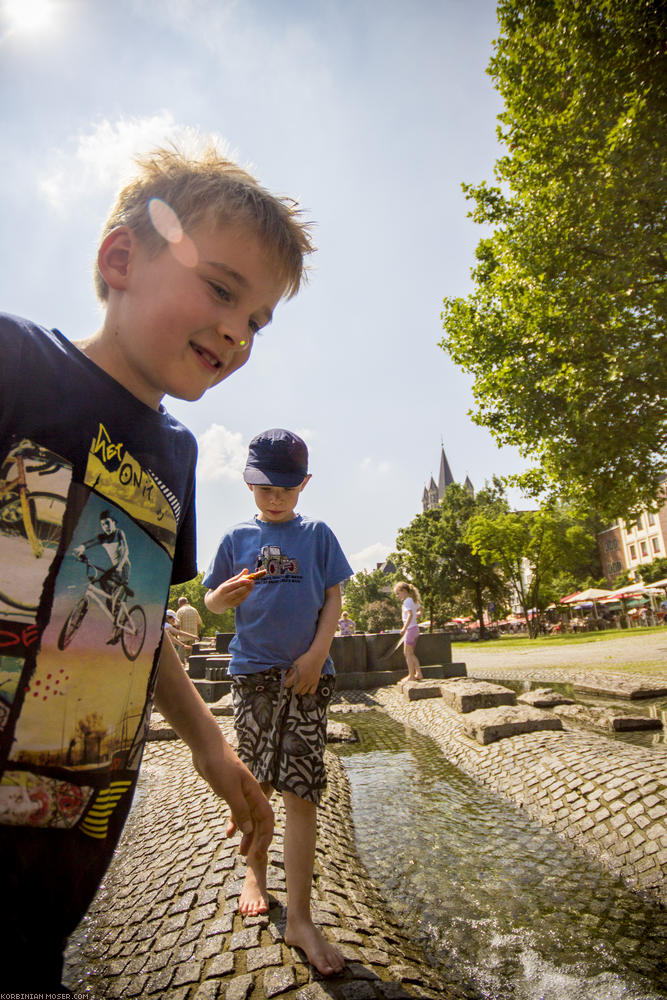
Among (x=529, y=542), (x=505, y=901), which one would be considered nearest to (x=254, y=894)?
(x=505, y=901)

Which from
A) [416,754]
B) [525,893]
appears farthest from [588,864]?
[416,754]

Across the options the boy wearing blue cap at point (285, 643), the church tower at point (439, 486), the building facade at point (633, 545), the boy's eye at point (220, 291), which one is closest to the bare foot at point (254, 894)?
the boy wearing blue cap at point (285, 643)

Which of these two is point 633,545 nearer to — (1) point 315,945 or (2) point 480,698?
(2) point 480,698

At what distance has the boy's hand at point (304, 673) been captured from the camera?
2324 millimetres

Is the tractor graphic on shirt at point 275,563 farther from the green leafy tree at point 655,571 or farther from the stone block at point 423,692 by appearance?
the green leafy tree at point 655,571

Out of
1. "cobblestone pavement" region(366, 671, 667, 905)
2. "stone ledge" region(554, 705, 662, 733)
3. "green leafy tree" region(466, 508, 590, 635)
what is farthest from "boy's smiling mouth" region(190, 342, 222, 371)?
"green leafy tree" region(466, 508, 590, 635)

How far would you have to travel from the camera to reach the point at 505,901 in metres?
2.52

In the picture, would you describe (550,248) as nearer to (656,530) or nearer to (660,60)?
(660,60)

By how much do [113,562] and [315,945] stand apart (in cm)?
175

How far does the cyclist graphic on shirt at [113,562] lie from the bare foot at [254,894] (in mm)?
1764

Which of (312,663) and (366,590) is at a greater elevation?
(366,590)

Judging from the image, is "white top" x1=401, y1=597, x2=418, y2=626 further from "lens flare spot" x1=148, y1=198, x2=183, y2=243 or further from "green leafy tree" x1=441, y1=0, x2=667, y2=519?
"lens flare spot" x1=148, y1=198, x2=183, y2=243

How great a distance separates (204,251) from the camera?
1125 millimetres

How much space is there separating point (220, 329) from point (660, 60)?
11144 mm
